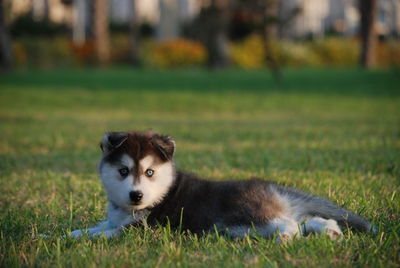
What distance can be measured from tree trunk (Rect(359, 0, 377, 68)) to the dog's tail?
2984 cm

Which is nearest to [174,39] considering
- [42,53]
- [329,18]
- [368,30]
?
[42,53]

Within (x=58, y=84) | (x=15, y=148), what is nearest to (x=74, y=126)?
(x=15, y=148)

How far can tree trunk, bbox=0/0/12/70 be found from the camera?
26.9 m

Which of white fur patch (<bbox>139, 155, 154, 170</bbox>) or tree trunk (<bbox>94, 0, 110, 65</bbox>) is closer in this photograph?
white fur patch (<bbox>139, 155, 154, 170</bbox>)

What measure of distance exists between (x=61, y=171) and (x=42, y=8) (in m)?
40.0

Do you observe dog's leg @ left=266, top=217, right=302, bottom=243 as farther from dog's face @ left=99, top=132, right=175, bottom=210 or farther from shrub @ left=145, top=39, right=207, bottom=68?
shrub @ left=145, top=39, right=207, bottom=68

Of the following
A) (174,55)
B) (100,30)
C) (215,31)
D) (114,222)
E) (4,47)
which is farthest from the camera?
(174,55)

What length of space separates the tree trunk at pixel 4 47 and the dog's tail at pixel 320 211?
2510 cm

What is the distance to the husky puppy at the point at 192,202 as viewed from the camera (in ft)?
13.8

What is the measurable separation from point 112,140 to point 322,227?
71.0 inches

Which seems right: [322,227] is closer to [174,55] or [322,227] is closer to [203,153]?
[203,153]

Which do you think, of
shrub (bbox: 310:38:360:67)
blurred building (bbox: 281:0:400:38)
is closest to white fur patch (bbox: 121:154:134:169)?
shrub (bbox: 310:38:360:67)

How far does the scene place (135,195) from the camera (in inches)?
169

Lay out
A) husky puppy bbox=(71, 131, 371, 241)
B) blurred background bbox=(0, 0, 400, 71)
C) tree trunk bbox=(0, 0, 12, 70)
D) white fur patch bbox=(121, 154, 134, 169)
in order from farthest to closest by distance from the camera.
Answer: blurred background bbox=(0, 0, 400, 71), tree trunk bbox=(0, 0, 12, 70), white fur patch bbox=(121, 154, 134, 169), husky puppy bbox=(71, 131, 371, 241)
